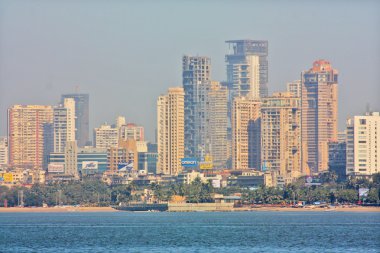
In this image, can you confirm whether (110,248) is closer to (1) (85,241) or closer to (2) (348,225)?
(1) (85,241)

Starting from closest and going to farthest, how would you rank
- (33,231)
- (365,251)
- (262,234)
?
(365,251), (262,234), (33,231)

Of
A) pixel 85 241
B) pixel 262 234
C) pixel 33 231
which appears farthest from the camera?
pixel 33 231

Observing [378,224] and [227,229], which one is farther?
[378,224]

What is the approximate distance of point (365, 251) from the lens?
317 feet

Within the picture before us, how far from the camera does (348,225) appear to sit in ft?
490

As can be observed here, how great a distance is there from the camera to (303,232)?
5079 inches

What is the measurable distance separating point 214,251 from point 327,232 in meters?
34.5

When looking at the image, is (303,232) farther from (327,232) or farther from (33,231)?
(33,231)

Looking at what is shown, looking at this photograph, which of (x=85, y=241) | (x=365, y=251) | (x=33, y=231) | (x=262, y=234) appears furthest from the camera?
(x=33, y=231)

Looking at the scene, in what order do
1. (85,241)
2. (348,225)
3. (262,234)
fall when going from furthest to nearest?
1. (348,225)
2. (262,234)
3. (85,241)

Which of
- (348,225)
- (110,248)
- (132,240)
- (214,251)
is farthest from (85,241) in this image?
(348,225)

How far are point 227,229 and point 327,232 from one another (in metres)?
13.7

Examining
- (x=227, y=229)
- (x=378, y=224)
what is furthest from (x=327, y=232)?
(x=378, y=224)

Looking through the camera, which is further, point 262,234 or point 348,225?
point 348,225
